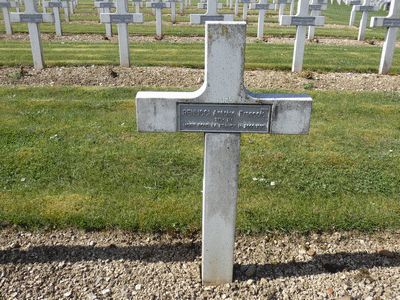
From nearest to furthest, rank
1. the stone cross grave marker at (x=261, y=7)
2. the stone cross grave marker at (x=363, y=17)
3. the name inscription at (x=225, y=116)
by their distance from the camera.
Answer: the name inscription at (x=225, y=116) → the stone cross grave marker at (x=261, y=7) → the stone cross grave marker at (x=363, y=17)

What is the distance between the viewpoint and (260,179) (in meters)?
5.09

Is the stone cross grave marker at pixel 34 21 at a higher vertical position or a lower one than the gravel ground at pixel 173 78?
higher

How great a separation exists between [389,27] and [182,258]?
9824 mm

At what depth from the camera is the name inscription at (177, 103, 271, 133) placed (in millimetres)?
2852

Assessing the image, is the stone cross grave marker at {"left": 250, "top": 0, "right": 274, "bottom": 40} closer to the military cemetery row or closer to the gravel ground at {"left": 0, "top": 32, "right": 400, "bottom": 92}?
the gravel ground at {"left": 0, "top": 32, "right": 400, "bottom": 92}

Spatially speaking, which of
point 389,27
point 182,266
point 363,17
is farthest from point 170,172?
point 363,17

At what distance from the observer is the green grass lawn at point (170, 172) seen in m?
4.23

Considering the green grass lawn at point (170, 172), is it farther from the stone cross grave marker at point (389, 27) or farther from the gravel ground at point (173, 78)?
the stone cross grave marker at point (389, 27)

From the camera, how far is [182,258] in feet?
12.1

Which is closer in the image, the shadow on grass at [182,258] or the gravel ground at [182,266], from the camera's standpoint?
the gravel ground at [182,266]

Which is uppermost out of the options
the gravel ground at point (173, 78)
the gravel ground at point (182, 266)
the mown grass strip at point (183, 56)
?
the mown grass strip at point (183, 56)

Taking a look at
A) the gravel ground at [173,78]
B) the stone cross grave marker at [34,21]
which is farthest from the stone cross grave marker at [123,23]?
the stone cross grave marker at [34,21]

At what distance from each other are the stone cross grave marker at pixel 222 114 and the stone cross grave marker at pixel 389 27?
29.8 ft

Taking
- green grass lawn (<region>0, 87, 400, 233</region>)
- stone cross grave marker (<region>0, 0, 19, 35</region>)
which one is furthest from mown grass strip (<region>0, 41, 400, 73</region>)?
green grass lawn (<region>0, 87, 400, 233</region>)
